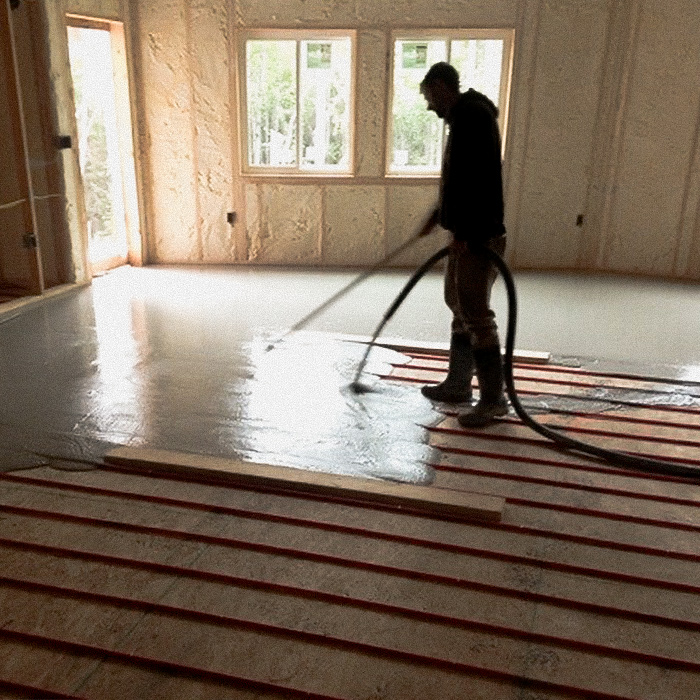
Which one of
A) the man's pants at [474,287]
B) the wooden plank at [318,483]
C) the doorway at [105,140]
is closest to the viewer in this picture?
the wooden plank at [318,483]

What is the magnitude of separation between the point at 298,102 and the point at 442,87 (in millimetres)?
3575

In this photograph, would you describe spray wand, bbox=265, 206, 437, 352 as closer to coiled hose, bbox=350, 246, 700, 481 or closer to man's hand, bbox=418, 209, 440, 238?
man's hand, bbox=418, 209, 440, 238

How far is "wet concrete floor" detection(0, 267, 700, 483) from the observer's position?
3.07m

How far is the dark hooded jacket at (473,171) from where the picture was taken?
2912 millimetres

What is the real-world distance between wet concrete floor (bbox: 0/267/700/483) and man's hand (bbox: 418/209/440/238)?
83 cm

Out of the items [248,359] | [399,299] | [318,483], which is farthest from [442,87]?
[248,359]

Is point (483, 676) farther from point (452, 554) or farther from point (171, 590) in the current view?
point (171, 590)

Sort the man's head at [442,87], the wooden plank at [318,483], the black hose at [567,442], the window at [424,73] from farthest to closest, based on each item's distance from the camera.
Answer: the window at [424,73]
the man's head at [442,87]
the black hose at [567,442]
the wooden plank at [318,483]

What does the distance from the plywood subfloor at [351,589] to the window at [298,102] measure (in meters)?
4.29

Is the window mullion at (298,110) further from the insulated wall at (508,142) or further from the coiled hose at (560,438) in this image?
the coiled hose at (560,438)

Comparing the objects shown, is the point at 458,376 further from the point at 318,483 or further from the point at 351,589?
the point at 351,589

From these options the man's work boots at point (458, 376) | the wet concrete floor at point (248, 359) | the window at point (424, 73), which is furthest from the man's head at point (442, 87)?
the window at point (424, 73)

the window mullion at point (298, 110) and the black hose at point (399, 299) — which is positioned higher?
the window mullion at point (298, 110)

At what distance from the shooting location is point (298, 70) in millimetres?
6230
